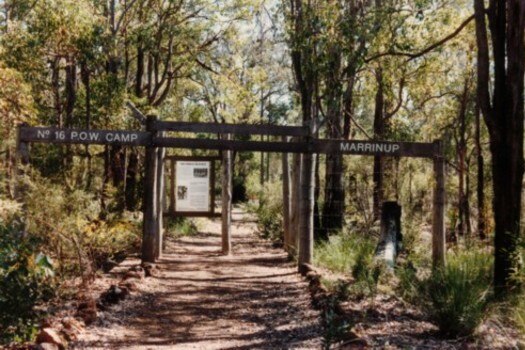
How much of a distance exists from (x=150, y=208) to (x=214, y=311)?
10.6 ft

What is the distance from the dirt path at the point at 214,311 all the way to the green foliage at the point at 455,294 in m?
1.23

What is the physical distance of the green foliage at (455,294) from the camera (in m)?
5.48

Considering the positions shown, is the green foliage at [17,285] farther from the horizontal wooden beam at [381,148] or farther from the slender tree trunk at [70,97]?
the slender tree trunk at [70,97]

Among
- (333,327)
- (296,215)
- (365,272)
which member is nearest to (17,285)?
(333,327)

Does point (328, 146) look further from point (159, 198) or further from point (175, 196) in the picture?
point (175, 196)

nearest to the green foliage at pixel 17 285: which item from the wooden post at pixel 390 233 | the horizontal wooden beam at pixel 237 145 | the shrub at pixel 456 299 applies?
the shrub at pixel 456 299

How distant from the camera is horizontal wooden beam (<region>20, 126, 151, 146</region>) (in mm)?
9250

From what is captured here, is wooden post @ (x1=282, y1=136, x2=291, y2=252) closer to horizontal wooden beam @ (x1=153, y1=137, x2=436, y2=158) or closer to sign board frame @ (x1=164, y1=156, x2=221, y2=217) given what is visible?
sign board frame @ (x1=164, y1=156, x2=221, y2=217)

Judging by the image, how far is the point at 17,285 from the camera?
497 cm

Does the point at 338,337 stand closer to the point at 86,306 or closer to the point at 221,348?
the point at 221,348

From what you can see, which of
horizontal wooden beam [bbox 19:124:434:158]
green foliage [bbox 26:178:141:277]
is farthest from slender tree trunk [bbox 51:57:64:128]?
horizontal wooden beam [bbox 19:124:434:158]

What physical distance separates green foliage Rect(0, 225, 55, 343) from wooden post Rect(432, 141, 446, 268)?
6.13 metres

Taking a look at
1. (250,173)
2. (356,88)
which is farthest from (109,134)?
(250,173)

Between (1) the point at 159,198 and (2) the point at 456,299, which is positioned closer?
(2) the point at 456,299
